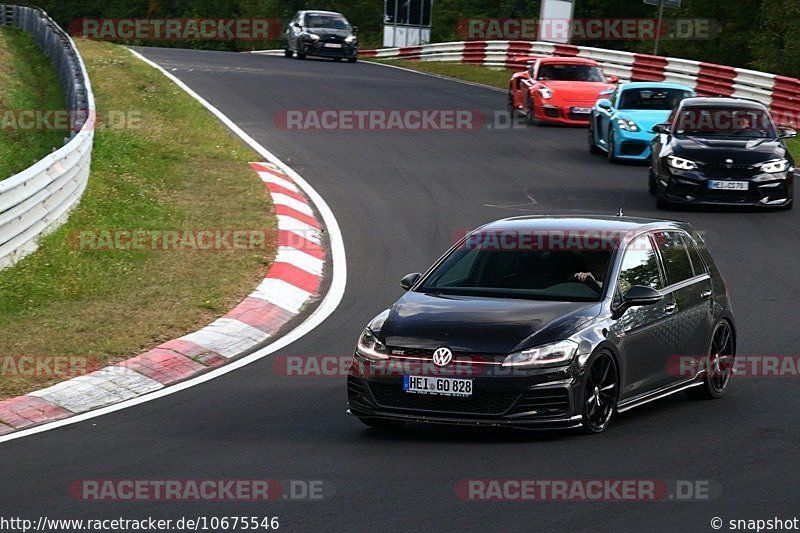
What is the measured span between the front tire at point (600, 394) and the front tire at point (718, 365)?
1316 millimetres

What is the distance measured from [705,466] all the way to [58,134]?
18403 millimetres

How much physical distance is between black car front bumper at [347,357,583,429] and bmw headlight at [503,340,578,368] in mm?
50

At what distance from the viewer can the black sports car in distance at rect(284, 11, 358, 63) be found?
150 feet

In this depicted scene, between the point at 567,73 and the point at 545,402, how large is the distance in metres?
21.2

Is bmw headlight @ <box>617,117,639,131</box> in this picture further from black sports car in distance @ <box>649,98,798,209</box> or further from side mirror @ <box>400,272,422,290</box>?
side mirror @ <box>400,272,422,290</box>

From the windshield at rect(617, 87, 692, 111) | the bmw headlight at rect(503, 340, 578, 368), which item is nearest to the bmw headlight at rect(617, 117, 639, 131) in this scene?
the windshield at rect(617, 87, 692, 111)

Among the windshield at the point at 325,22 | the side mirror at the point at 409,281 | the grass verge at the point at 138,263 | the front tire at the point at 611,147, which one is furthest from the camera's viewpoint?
the windshield at the point at 325,22

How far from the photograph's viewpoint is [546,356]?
28.6 feet

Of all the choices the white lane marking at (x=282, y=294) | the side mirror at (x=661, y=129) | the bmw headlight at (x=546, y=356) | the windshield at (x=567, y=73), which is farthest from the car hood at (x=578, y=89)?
the bmw headlight at (x=546, y=356)

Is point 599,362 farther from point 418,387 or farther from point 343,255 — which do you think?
point 343,255

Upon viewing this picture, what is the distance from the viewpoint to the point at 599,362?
9031mm

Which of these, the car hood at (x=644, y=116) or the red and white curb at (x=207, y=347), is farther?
the car hood at (x=644, y=116)

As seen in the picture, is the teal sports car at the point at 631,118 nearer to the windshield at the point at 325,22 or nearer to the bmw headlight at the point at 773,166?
the bmw headlight at the point at 773,166

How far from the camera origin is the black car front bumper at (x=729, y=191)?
752 inches
